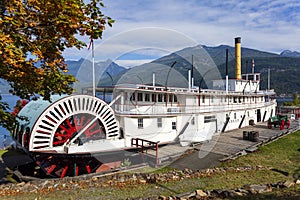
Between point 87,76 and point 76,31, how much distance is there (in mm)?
11540

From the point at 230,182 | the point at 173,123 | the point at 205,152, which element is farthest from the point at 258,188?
the point at 173,123

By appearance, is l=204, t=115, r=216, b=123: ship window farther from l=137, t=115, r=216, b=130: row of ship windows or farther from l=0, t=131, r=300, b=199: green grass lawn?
l=0, t=131, r=300, b=199: green grass lawn

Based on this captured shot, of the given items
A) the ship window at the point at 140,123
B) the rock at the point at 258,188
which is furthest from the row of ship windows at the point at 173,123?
the rock at the point at 258,188

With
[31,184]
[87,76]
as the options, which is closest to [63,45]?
[31,184]

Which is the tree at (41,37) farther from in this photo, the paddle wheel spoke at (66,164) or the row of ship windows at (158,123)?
the row of ship windows at (158,123)

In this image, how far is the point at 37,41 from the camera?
606 centimetres

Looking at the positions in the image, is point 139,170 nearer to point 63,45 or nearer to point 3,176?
point 3,176

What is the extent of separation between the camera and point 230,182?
1026 cm

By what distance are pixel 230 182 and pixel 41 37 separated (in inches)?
366

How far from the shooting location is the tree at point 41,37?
531 cm

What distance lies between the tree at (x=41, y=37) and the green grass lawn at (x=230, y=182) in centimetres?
424

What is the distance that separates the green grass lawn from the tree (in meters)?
4.24

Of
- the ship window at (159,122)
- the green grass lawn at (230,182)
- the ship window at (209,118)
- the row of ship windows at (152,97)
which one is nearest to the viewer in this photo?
the green grass lawn at (230,182)

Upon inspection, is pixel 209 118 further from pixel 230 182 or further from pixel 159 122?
pixel 230 182
